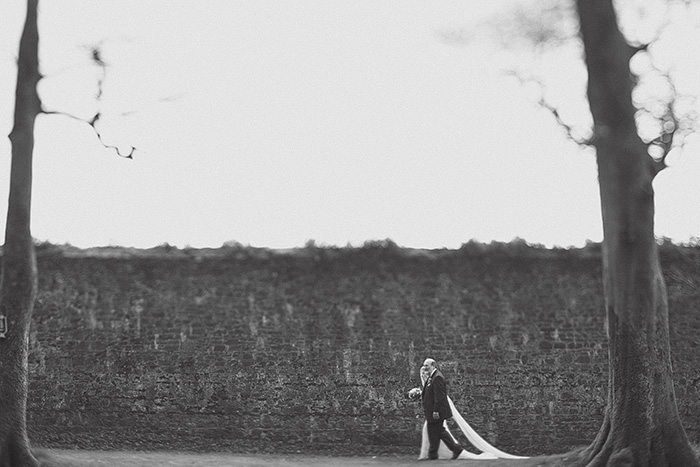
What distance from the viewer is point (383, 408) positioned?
1570cm

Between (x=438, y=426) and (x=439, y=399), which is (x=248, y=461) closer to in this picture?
(x=438, y=426)

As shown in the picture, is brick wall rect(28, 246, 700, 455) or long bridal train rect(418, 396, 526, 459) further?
brick wall rect(28, 246, 700, 455)

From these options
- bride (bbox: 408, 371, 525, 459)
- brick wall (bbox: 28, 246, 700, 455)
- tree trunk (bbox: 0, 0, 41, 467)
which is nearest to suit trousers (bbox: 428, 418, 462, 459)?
bride (bbox: 408, 371, 525, 459)

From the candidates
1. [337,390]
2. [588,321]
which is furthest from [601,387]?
[337,390]

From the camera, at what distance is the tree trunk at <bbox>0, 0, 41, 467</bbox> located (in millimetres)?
9469

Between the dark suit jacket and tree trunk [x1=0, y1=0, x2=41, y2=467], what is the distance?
20.0 feet

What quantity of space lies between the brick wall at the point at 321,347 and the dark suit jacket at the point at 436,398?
105 inches

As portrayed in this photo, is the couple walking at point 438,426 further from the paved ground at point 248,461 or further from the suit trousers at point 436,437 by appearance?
the paved ground at point 248,461

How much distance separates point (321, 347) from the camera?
1608 cm

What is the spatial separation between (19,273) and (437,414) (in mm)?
6581

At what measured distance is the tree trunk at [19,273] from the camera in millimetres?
9469

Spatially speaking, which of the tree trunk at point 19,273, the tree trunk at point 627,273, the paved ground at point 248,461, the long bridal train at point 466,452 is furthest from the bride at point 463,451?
the tree trunk at point 19,273

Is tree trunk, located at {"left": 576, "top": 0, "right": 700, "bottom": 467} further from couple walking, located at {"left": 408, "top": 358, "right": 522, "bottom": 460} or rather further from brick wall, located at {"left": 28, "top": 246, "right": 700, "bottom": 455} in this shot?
brick wall, located at {"left": 28, "top": 246, "right": 700, "bottom": 455}

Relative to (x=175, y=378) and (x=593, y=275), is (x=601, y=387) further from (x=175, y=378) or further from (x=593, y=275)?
(x=175, y=378)
